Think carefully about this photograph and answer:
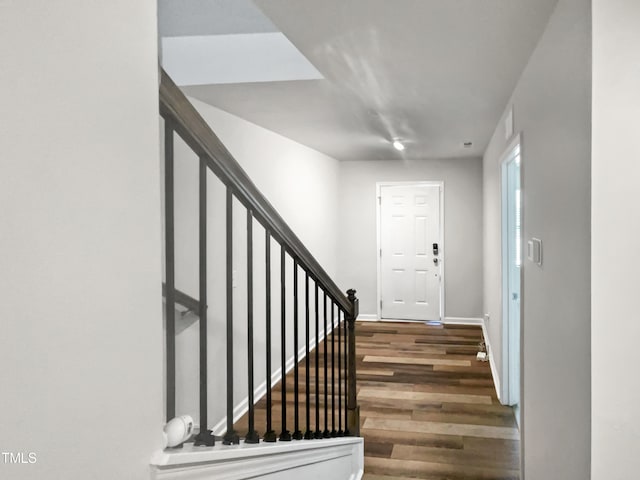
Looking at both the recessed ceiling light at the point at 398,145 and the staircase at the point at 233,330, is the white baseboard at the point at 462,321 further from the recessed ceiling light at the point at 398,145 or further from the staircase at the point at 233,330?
the recessed ceiling light at the point at 398,145

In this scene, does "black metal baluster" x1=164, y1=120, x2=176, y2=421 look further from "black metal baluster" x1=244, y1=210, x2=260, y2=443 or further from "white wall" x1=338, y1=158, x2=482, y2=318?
"white wall" x1=338, y1=158, x2=482, y2=318

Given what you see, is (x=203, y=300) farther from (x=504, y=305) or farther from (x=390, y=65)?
(x=504, y=305)

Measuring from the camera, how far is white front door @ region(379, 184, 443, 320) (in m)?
7.39

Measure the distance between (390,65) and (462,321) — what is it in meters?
5.28

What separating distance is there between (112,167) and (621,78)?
1.33m

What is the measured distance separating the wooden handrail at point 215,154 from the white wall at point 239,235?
133 centimetres

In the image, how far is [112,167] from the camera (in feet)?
2.81

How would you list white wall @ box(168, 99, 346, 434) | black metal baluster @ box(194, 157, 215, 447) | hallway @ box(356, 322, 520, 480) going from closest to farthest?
black metal baluster @ box(194, 157, 215, 447), white wall @ box(168, 99, 346, 434), hallway @ box(356, 322, 520, 480)

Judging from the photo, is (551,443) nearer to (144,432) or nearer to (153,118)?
(144,432)

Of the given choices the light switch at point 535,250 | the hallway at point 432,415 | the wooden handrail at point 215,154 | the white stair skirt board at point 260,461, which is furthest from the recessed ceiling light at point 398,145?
the wooden handrail at point 215,154

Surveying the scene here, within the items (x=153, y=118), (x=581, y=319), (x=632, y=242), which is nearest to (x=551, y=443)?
(x=581, y=319)

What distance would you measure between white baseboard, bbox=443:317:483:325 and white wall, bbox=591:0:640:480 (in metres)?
5.90

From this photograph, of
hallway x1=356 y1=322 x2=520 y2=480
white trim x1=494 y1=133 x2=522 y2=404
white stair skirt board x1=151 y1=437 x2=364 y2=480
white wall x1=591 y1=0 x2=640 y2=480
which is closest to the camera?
white stair skirt board x1=151 y1=437 x2=364 y2=480

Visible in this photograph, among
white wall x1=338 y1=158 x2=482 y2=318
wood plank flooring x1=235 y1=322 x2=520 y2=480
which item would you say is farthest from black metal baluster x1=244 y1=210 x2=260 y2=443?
white wall x1=338 y1=158 x2=482 y2=318
